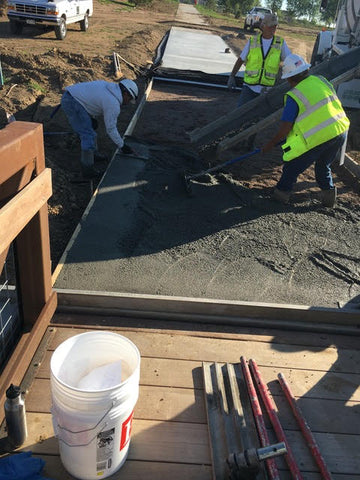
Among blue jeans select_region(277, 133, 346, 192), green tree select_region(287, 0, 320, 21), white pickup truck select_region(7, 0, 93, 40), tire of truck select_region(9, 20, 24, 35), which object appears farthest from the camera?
green tree select_region(287, 0, 320, 21)

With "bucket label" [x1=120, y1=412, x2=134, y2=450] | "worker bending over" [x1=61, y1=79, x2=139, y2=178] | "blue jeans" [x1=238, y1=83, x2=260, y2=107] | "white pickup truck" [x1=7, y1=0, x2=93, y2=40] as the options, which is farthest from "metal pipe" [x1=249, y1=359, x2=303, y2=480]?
"white pickup truck" [x1=7, y1=0, x2=93, y2=40]

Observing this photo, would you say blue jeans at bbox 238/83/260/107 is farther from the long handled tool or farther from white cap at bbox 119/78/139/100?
white cap at bbox 119/78/139/100

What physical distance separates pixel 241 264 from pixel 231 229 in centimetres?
70

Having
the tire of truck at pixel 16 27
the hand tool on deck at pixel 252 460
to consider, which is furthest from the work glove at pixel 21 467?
the tire of truck at pixel 16 27

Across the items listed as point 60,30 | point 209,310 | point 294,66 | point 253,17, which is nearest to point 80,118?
point 294,66

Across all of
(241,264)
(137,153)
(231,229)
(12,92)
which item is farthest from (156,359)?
(12,92)

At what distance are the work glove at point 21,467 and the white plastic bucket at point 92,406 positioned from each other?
116mm

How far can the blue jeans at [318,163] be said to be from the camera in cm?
495

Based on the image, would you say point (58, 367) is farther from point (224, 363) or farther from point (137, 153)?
point (137, 153)

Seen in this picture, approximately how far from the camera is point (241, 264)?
4.02 metres

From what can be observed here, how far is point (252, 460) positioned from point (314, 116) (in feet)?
12.4

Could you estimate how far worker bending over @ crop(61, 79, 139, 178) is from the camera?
5238mm

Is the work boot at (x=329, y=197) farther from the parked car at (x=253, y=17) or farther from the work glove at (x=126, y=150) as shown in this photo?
the parked car at (x=253, y=17)

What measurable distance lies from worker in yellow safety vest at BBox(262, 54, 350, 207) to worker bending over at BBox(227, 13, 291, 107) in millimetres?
1817
